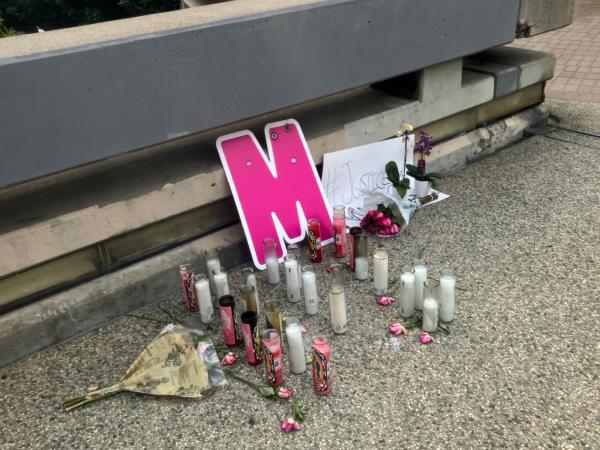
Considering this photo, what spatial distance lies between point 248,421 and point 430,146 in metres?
2.41

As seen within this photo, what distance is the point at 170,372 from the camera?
8.42 ft

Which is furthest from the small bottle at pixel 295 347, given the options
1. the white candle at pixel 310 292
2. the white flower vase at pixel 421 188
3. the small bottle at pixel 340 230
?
the white flower vase at pixel 421 188

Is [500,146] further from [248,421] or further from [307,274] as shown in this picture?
[248,421]

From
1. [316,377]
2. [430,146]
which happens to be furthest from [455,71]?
[316,377]

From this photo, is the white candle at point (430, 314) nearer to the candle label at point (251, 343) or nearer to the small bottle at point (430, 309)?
the small bottle at point (430, 309)

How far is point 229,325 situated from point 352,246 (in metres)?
0.88

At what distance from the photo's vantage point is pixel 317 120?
3816 mm

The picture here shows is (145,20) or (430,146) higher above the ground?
(145,20)

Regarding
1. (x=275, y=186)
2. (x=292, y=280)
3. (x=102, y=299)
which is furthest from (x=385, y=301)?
(x=102, y=299)

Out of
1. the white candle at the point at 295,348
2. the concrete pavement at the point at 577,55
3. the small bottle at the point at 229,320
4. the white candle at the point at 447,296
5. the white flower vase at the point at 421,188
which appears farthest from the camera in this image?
the concrete pavement at the point at 577,55

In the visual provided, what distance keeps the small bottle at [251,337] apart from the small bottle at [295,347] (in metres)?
0.15

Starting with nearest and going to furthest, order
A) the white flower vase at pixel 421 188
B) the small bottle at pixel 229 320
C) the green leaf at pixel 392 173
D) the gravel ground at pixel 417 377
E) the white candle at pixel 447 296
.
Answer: the gravel ground at pixel 417 377
the small bottle at pixel 229 320
the white candle at pixel 447 296
the green leaf at pixel 392 173
the white flower vase at pixel 421 188

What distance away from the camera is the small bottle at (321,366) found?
7.72 feet

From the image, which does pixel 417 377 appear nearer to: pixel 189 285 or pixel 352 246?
pixel 352 246
